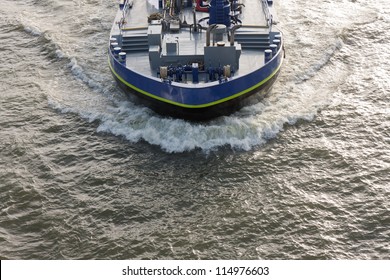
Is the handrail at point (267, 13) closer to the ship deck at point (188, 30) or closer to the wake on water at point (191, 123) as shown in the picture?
the ship deck at point (188, 30)

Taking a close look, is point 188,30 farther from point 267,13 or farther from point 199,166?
point 199,166

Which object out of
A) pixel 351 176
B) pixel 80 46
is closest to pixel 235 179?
pixel 351 176

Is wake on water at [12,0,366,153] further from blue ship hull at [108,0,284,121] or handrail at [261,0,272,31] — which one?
handrail at [261,0,272,31]

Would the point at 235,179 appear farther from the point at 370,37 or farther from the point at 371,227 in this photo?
the point at 370,37

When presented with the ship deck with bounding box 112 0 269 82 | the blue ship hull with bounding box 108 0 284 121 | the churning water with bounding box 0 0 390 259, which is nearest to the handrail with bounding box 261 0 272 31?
the ship deck with bounding box 112 0 269 82

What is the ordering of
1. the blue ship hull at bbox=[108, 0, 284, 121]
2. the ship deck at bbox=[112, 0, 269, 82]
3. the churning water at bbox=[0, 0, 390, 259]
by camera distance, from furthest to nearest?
1. the ship deck at bbox=[112, 0, 269, 82]
2. the blue ship hull at bbox=[108, 0, 284, 121]
3. the churning water at bbox=[0, 0, 390, 259]
